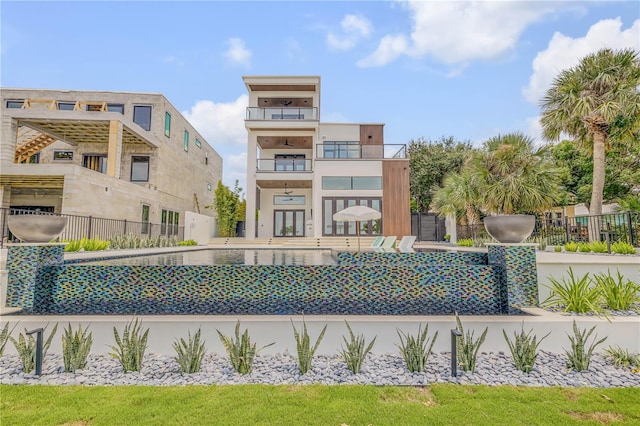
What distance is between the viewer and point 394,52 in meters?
12.7

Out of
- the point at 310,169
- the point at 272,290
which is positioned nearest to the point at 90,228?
the point at 272,290

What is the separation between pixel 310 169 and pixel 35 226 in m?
16.8

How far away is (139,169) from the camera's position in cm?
1980

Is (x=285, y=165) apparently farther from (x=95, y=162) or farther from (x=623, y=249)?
(x=623, y=249)

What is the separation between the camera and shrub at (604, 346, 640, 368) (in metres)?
3.96

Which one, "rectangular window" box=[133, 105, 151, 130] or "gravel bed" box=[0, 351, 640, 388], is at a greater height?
"rectangular window" box=[133, 105, 151, 130]

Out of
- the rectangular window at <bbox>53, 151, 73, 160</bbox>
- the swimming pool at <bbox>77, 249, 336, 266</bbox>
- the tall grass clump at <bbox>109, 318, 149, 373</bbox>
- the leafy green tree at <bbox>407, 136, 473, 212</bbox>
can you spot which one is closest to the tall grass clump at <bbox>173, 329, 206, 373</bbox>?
the tall grass clump at <bbox>109, 318, 149, 373</bbox>

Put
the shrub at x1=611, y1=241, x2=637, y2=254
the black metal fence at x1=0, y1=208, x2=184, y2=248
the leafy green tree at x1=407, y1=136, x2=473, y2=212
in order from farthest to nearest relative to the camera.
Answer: the leafy green tree at x1=407, y1=136, x2=473, y2=212 → the black metal fence at x1=0, y1=208, x2=184, y2=248 → the shrub at x1=611, y1=241, x2=637, y2=254

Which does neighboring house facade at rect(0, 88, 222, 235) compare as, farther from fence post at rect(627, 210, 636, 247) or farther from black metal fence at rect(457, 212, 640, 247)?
fence post at rect(627, 210, 636, 247)

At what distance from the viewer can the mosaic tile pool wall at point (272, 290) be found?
5.13m

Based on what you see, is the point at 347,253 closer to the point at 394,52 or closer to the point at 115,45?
the point at 394,52

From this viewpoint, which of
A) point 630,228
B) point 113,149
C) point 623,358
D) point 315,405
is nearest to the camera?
point 315,405

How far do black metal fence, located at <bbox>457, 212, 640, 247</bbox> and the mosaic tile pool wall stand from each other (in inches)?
262

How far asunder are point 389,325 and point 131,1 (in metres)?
11.0
